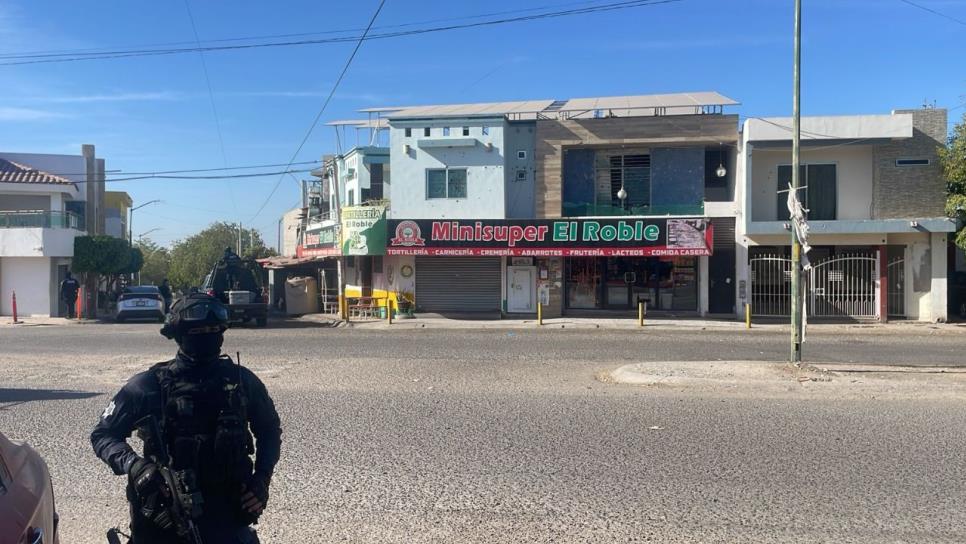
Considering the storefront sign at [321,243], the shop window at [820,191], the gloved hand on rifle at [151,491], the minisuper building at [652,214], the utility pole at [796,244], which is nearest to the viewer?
the gloved hand on rifle at [151,491]

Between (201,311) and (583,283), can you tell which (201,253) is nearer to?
(583,283)

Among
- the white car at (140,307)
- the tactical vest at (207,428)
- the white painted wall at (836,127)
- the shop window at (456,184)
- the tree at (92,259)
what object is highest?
the white painted wall at (836,127)

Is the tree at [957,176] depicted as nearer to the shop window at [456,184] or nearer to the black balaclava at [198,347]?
the shop window at [456,184]

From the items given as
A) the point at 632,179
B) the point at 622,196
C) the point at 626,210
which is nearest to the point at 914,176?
the point at 632,179

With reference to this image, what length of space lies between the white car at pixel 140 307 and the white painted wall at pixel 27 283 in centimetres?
506

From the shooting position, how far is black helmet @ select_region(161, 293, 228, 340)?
3336 millimetres

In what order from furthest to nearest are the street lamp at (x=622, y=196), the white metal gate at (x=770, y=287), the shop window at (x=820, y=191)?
the street lamp at (x=622, y=196), the white metal gate at (x=770, y=287), the shop window at (x=820, y=191)

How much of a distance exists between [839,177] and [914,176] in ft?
7.80

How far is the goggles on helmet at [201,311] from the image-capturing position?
11.0ft

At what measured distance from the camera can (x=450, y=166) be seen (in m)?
29.1

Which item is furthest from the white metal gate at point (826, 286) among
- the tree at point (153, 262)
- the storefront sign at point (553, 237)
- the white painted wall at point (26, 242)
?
the tree at point (153, 262)

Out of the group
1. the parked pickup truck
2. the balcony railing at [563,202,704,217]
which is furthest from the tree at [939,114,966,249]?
the parked pickup truck

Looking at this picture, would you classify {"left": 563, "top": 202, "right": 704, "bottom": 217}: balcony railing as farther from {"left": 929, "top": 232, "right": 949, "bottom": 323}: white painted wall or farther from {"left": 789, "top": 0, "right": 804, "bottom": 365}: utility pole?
{"left": 789, "top": 0, "right": 804, "bottom": 365}: utility pole

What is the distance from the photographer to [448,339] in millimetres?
20047
